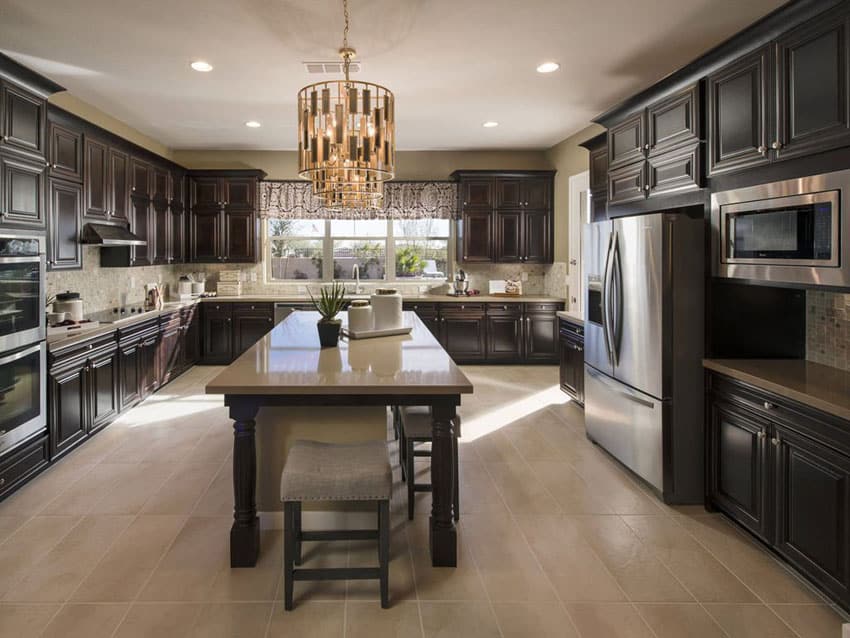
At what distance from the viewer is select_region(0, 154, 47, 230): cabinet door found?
3.46m

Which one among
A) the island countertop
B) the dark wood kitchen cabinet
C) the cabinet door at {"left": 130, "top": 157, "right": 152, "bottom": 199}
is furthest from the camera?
the cabinet door at {"left": 130, "top": 157, "right": 152, "bottom": 199}

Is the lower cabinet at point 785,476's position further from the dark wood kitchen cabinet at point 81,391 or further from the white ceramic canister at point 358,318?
the dark wood kitchen cabinet at point 81,391

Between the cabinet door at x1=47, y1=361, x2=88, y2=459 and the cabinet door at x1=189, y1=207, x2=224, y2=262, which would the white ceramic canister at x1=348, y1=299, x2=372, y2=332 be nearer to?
the cabinet door at x1=47, y1=361, x2=88, y2=459

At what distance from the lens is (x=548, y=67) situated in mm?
4555

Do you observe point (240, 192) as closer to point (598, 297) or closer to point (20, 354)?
point (20, 354)

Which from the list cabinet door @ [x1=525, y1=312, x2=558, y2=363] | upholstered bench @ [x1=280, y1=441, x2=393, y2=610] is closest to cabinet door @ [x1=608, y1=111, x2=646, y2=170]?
upholstered bench @ [x1=280, y1=441, x2=393, y2=610]

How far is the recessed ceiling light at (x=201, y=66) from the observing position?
14.5 ft

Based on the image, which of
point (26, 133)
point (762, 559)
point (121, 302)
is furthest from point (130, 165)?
point (762, 559)

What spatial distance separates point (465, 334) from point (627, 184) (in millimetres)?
3705

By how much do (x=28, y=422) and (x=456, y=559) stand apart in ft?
8.97

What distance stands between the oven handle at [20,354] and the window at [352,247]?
183 inches

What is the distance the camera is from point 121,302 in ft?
20.8

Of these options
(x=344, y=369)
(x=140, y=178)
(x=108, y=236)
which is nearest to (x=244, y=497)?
(x=344, y=369)

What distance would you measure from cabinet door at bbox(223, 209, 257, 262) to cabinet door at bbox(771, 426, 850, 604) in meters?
6.57
